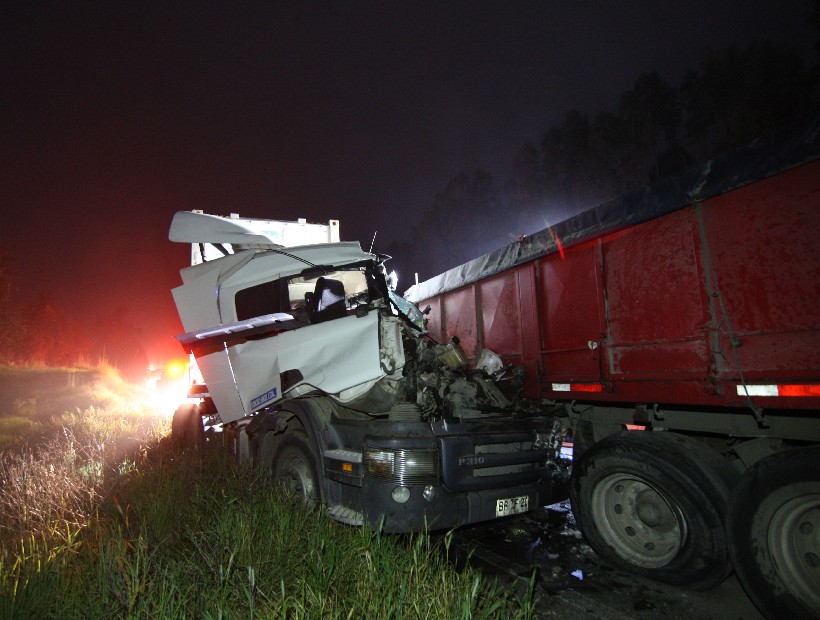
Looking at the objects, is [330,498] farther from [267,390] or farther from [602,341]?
[602,341]

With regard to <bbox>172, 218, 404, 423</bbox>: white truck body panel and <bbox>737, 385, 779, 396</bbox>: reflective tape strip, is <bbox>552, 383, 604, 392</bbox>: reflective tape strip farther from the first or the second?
<bbox>172, 218, 404, 423</bbox>: white truck body panel

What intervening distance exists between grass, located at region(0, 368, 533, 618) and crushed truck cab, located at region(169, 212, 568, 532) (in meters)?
0.35

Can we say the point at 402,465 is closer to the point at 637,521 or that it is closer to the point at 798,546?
the point at 637,521

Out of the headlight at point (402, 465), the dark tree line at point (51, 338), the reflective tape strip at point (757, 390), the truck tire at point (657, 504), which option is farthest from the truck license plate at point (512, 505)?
the dark tree line at point (51, 338)

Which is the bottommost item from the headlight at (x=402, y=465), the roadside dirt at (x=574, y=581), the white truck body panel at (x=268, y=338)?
the roadside dirt at (x=574, y=581)

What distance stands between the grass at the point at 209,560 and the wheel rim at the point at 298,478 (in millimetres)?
177

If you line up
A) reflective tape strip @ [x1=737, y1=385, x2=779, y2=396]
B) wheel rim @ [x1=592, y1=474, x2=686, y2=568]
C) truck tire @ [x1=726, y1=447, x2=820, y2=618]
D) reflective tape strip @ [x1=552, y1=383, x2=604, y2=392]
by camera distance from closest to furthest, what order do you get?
truck tire @ [x1=726, y1=447, x2=820, y2=618]
reflective tape strip @ [x1=737, y1=385, x2=779, y2=396]
wheel rim @ [x1=592, y1=474, x2=686, y2=568]
reflective tape strip @ [x1=552, y1=383, x2=604, y2=392]

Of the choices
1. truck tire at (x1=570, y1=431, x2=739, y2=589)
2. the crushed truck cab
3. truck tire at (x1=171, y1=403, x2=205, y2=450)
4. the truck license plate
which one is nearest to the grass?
the crushed truck cab

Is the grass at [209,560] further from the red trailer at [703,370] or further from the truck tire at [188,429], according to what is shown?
the truck tire at [188,429]

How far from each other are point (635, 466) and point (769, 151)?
2.42 meters

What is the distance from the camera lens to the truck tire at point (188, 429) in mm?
7129

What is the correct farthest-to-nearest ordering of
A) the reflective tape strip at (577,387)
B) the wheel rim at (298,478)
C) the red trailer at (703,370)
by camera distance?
1. the wheel rim at (298,478)
2. the reflective tape strip at (577,387)
3. the red trailer at (703,370)

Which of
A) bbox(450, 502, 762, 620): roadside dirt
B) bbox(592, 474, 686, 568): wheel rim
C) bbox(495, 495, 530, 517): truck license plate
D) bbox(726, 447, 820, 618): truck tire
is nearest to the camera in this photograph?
bbox(726, 447, 820, 618): truck tire

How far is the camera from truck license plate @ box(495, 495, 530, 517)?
381 cm
